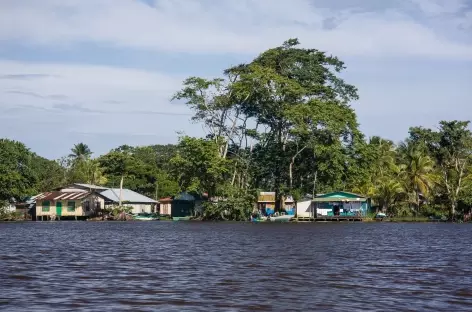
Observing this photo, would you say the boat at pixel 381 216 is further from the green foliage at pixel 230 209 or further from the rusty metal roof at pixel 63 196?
the rusty metal roof at pixel 63 196

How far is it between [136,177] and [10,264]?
82.7 m

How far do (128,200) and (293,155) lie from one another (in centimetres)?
2427

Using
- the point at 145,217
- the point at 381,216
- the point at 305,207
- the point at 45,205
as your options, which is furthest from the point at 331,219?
the point at 45,205

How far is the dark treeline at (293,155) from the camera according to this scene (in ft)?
241

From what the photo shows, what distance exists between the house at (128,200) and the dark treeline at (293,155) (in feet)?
31.2

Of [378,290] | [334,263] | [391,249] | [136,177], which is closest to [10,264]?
[334,263]

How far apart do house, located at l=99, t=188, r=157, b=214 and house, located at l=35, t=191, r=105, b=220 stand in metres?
1.08

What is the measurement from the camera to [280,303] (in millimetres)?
14820

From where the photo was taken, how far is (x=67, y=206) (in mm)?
87875

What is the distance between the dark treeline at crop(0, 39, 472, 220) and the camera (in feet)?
241

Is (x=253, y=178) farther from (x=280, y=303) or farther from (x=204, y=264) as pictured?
(x=280, y=303)

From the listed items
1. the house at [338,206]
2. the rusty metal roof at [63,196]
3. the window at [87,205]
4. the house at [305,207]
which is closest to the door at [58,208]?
the rusty metal roof at [63,196]

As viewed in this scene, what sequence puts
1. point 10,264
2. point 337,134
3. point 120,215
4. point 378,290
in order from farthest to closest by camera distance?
point 120,215, point 337,134, point 10,264, point 378,290

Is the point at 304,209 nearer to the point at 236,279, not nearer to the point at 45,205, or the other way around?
the point at 45,205
